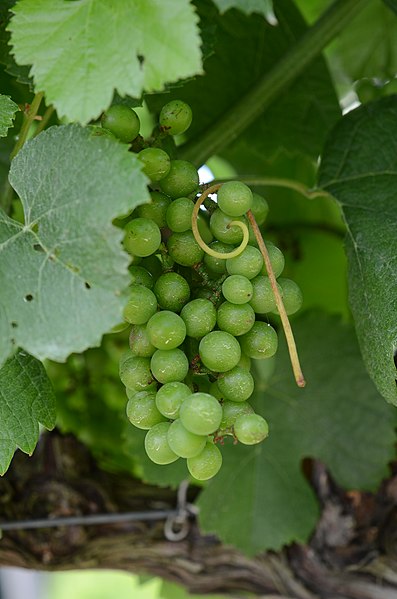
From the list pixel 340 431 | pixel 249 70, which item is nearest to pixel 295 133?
pixel 249 70

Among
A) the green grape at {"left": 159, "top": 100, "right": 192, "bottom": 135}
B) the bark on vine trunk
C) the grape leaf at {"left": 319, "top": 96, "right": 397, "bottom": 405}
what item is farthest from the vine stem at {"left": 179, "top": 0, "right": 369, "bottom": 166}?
the bark on vine trunk

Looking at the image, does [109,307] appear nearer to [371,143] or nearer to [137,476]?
[371,143]

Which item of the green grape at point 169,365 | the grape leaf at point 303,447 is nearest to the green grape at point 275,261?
the green grape at point 169,365

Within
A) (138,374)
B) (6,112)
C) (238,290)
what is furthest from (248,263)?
(6,112)

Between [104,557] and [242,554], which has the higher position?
[104,557]

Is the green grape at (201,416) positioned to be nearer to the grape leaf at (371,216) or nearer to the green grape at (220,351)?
the green grape at (220,351)
